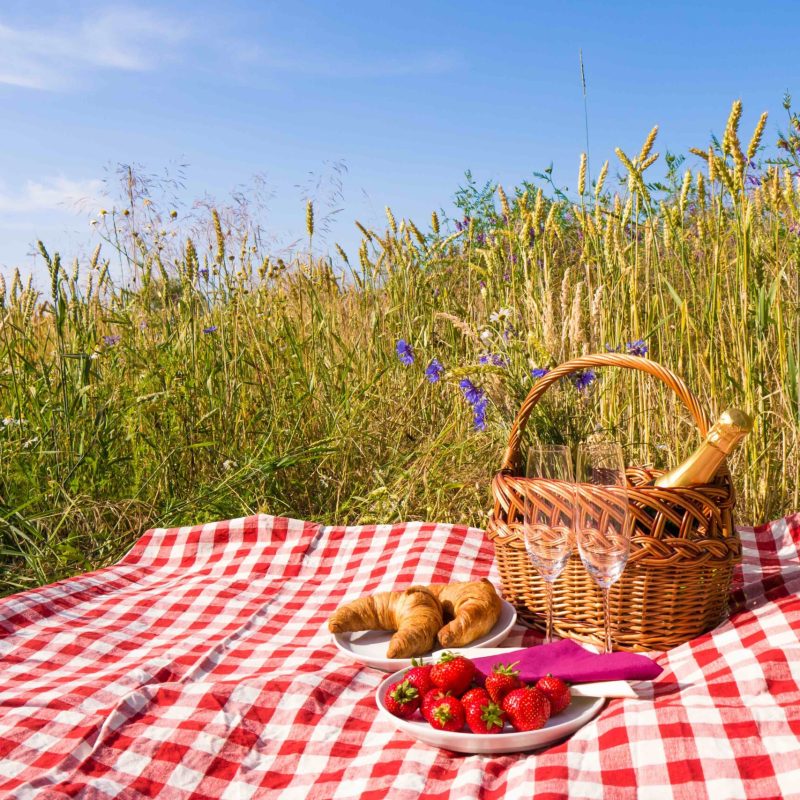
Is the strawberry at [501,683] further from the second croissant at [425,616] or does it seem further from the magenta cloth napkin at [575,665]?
the second croissant at [425,616]

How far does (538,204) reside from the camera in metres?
2.75

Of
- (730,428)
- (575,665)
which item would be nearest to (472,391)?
(730,428)

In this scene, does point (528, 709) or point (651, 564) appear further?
point (651, 564)

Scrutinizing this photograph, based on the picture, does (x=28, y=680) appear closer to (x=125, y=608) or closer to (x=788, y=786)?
(x=125, y=608)

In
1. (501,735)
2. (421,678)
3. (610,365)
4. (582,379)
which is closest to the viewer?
(501,735)

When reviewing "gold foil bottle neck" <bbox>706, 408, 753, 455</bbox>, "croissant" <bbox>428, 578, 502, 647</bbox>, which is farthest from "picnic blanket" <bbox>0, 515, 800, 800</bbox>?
"gold foil bottle neck" <bbox>706, 408, 753, 455</bbox>

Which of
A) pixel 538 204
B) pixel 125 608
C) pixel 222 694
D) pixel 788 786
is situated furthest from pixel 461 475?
pixel 788 786

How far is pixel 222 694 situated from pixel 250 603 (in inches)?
23.3

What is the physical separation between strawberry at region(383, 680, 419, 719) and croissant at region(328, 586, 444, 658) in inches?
8.5

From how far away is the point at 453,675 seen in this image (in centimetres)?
142

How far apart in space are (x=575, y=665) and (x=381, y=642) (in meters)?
0.47

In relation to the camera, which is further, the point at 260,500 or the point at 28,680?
the point at 260,500

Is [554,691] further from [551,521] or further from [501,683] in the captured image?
[551,521]

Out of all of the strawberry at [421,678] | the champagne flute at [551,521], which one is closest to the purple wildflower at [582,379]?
the champagne flute at [551,521]
